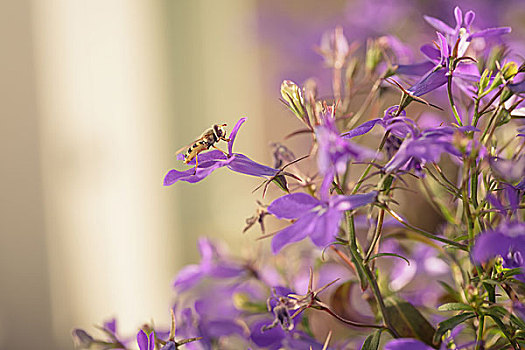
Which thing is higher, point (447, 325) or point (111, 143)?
point (447, 325)

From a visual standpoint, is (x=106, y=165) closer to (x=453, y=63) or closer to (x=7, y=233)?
(x=7, y=233)

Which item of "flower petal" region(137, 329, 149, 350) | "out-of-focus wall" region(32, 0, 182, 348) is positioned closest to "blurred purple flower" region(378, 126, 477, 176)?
"flower petal" region(137, 329, 149, 350)

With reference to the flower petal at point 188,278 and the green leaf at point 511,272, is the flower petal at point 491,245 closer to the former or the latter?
the green leaf at point 511,272

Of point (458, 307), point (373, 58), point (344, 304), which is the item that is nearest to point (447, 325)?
point (458, 307)

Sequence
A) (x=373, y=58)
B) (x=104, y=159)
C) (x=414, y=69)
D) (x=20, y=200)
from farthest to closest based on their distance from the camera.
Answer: (x=104, y=159) < (x=20, y=200) < (x=373, y=58) < (x=414, y=69)

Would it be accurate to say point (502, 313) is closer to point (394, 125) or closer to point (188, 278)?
point (394, 125)

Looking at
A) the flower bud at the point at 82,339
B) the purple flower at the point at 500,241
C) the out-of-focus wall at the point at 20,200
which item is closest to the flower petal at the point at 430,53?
the purple flower at the point at 500,241

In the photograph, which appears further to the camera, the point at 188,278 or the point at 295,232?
the point at 188,278

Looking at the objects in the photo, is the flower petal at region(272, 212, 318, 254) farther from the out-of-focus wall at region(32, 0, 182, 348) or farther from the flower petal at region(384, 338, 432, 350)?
the out-of-focus wall at region(32, 0, 182, 348)
